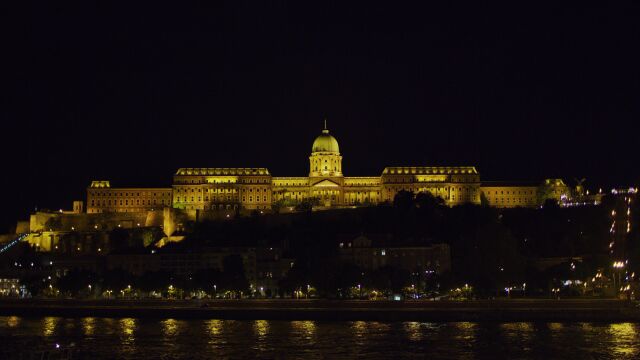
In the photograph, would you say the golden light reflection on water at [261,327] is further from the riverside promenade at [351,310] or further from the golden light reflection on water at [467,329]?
the golden light reflection on water at [467,329]

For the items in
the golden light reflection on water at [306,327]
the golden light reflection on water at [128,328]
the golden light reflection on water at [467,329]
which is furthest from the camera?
the golden light reflection on water at [306,327]

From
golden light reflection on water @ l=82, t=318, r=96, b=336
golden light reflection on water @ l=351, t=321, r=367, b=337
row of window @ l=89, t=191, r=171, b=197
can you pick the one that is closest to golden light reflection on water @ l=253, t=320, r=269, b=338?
golden light reflection on water @ l=351, t=321, r=367, b=337

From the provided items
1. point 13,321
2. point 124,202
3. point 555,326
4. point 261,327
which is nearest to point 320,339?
point 261,327

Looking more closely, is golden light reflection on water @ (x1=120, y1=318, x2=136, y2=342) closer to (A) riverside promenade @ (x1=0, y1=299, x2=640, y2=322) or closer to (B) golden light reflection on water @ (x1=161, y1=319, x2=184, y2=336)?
(B) golden light reflection on water @ (x1=161, y1=319, x2=184, y2=336)

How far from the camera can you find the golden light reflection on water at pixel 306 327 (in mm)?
53500

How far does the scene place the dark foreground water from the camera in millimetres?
46094

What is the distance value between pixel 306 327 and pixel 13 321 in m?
17.8

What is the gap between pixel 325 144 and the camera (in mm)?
127688

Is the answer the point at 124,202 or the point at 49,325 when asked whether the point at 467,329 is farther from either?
the point at 124,202

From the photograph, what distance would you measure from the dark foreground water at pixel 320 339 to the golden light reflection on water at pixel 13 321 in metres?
0.11

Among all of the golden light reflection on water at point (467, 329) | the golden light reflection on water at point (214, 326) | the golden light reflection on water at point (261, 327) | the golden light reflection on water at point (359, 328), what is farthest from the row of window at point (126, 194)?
the golden light reflection on water at point (467, 329)

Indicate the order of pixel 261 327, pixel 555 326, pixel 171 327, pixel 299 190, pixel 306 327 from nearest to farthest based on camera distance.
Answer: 1. pixel 555 326
2. pixel 306 327
3. pixel 261 327
4. pixel 171 327
5. pixel 299 190

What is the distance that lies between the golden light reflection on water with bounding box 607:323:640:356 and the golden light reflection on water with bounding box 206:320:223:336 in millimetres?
19421

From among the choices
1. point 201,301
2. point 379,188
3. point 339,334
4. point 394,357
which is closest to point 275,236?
point 201,301
